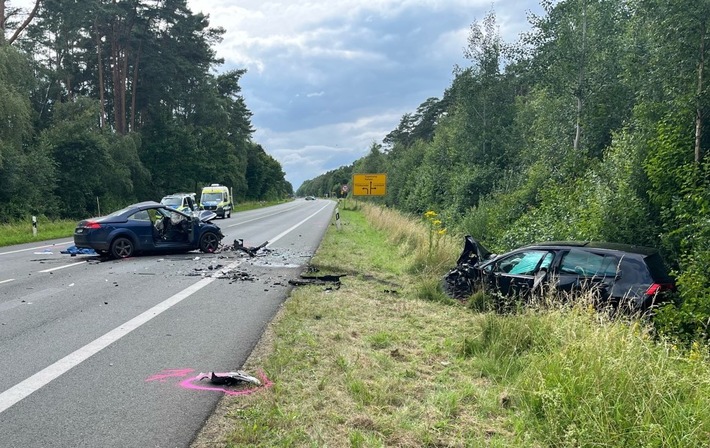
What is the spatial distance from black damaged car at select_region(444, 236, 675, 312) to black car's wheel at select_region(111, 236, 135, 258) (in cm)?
925

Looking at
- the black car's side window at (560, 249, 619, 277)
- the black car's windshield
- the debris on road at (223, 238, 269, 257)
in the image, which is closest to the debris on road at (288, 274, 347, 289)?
the debris on road at (223, 238, 269, 257)

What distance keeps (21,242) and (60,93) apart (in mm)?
26725

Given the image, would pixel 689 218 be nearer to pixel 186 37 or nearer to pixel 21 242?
pixel 21 242

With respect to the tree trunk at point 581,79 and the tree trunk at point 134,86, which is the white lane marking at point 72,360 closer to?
the tree trunk at point 581,79

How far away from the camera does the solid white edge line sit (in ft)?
13.8

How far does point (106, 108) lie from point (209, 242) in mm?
36722

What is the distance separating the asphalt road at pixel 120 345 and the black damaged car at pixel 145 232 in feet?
3.67

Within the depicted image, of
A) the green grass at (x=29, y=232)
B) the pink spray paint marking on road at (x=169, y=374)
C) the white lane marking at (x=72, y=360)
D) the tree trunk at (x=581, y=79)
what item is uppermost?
the tree trunk at (x=581, y=79)

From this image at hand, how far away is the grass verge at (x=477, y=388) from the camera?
11.2ft

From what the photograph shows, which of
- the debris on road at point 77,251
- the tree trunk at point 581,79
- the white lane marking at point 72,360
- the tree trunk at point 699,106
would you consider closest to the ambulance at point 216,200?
the debris on road at point 77,251

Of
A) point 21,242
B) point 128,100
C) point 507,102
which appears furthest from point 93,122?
point 507,102

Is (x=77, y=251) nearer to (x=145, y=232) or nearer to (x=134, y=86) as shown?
(x=145, y=232)

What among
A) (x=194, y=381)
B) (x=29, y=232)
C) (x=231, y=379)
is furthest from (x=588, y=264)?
(x=29, y=232)

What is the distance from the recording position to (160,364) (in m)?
5.09
